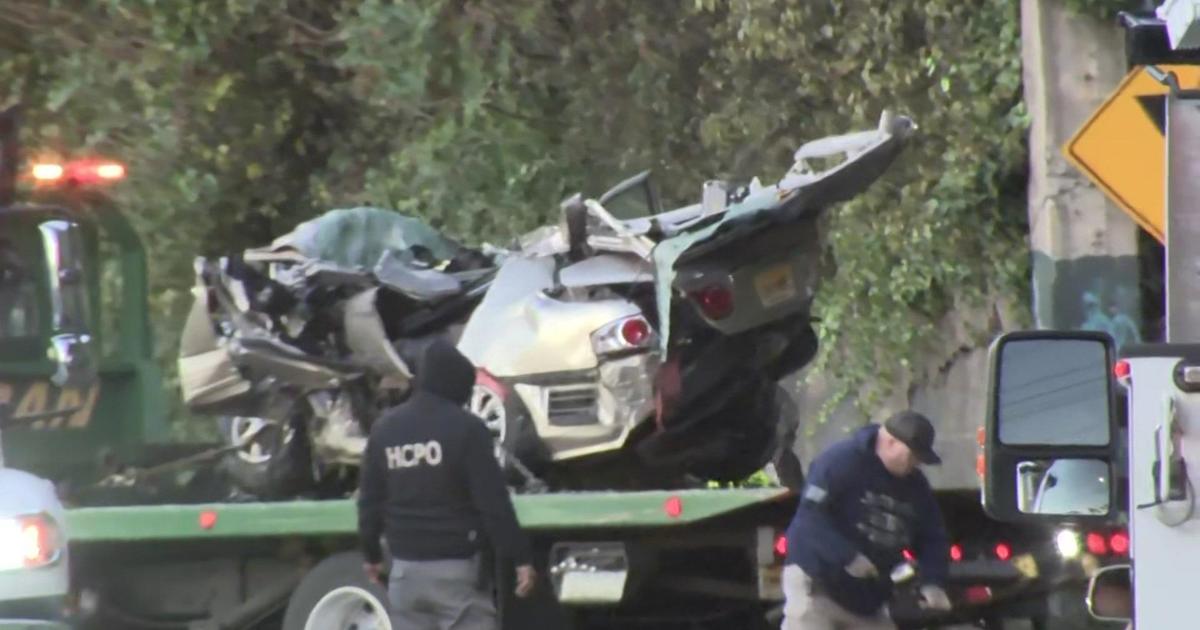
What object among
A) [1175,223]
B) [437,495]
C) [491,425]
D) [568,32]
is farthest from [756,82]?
[1175,223]

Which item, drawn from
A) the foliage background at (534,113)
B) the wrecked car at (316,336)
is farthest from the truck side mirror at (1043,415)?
the foliage background at (534,113)

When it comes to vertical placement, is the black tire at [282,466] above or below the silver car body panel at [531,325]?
below

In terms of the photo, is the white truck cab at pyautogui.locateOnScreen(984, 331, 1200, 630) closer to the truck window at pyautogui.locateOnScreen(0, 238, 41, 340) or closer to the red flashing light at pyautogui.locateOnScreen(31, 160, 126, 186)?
the truck window at pyautogui.locateOnScreen(0, 238, 41, 340)

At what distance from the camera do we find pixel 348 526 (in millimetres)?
10453

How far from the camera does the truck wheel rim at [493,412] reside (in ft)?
35.5

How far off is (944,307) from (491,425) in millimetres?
5182

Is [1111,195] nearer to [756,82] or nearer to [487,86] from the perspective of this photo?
[756,82]

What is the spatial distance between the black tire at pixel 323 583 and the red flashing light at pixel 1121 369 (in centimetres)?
654

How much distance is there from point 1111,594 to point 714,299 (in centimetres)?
578

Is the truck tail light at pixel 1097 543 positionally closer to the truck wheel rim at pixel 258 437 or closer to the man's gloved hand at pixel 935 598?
the man's gloved hand at pixel 935 598

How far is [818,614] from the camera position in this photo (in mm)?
9500

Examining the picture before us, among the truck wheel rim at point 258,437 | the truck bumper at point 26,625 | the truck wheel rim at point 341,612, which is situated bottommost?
the truck wheel rim at point 341,612

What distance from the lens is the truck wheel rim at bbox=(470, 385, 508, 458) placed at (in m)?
10.8

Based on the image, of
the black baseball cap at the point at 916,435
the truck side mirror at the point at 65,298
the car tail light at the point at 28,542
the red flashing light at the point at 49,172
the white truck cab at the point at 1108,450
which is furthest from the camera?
the red flashing light at the point at 49,172
